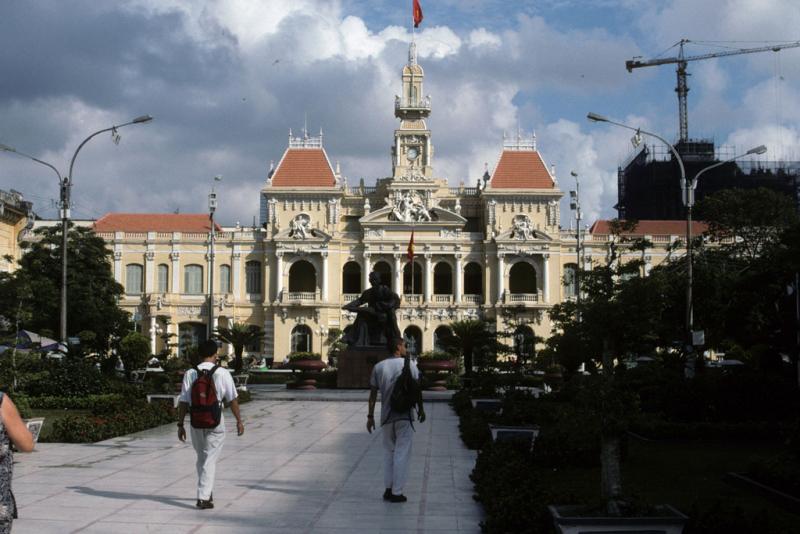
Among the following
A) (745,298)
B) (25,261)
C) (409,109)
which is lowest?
(745,298)

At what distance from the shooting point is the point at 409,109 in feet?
224

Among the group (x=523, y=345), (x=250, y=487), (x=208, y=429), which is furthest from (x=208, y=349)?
(x=523, y=345)

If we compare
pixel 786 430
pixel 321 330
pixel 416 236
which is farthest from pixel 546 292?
pixel 786 430

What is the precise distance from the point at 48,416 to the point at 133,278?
46.5m

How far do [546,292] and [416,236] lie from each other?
32.3ft

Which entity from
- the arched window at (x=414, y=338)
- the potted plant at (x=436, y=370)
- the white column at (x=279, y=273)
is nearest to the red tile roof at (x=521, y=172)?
the arched window at (x=414, y=338)

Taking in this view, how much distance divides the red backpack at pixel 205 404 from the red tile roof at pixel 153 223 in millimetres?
58660

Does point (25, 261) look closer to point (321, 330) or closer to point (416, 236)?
point (321, 330)

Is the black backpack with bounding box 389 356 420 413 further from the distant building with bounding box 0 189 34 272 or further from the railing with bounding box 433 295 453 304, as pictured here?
the railing with bounding box 433 295 453 304

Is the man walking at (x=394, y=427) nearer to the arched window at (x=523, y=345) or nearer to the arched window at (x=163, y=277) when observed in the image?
the arched window at (x=523, y=345)

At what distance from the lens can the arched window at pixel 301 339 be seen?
6594 centimetres

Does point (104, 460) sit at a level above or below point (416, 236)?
below

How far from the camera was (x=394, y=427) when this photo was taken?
35.6 feet

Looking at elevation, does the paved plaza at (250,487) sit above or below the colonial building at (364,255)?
below
